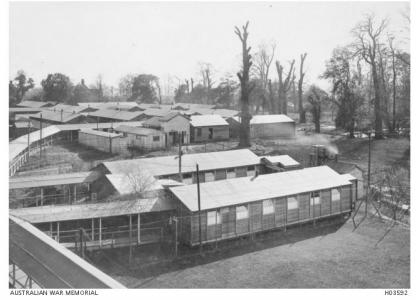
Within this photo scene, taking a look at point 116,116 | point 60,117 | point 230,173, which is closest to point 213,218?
point 230,173

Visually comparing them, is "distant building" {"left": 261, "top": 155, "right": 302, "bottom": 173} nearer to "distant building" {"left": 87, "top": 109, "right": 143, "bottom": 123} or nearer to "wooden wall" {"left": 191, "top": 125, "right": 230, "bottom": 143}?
"wooden wall" {"left": 191, "top": 125, "right": 230, "bottom": 143}

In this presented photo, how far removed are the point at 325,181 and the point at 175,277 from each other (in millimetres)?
12272

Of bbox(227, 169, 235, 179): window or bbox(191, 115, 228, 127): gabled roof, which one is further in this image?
bbox(191, 115, 228, 127): gabled roof

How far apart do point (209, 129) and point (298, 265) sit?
34553 millimetres

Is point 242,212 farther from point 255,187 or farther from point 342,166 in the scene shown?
point 342,166

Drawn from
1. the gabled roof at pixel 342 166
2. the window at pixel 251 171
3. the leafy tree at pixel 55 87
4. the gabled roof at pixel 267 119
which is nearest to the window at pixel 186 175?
the window at pixel 251 171

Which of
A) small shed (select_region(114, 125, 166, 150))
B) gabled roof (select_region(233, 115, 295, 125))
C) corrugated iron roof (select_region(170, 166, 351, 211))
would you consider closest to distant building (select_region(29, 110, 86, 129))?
small shed (select_region(114, 125, 166, 150))

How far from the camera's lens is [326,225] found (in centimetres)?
2586

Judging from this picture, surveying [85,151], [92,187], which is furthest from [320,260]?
[85,151]

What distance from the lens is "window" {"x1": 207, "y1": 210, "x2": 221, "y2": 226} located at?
71.8 ft

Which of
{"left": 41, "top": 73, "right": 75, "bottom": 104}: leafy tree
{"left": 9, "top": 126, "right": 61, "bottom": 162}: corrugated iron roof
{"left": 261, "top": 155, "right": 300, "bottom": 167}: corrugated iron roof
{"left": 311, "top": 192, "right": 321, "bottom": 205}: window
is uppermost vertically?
{"left": 41, "top": 73, "right": 75, "bottom": 104}: leafy tree

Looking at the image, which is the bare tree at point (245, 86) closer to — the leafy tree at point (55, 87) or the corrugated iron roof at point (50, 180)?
the corrugated iron roof at point (50, 180)

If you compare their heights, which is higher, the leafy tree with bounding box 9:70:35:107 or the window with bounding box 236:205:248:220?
the leafy tree with bounding box 9:70:35:107

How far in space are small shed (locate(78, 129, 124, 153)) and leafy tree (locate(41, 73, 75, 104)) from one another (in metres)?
47.0
